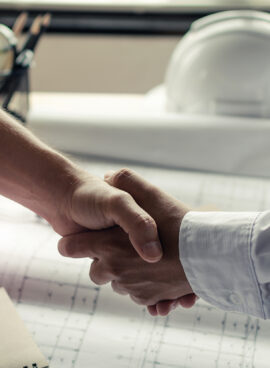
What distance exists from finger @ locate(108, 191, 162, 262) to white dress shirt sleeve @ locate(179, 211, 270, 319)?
3 cm

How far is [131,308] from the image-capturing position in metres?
0.73

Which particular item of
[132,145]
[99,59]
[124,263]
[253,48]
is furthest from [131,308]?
[99,59]

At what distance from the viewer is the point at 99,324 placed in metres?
0.69

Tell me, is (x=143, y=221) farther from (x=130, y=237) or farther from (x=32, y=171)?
(x=32, y=171)

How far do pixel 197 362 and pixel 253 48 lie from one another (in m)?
0.61

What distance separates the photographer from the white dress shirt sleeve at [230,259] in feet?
2.21

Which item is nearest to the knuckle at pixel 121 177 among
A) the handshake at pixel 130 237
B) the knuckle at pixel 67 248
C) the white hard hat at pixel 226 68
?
the handshake at pixel 130 237

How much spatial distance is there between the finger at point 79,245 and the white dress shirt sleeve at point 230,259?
12 centimetres

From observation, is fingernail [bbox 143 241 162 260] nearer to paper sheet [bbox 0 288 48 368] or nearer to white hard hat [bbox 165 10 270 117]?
paper sheet [bbox 0 288 48 368]

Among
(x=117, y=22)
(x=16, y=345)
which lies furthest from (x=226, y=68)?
(x=117, y=22)

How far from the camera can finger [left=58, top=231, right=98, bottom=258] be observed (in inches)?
30.5

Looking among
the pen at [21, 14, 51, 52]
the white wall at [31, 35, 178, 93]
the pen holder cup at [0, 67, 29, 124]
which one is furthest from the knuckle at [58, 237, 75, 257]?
the white wall at [31, 35, 178, 93]

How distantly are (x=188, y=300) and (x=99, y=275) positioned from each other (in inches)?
4.4

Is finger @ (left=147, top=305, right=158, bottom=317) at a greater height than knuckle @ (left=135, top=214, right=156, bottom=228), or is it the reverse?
knuckle @ (left=135, top=214, right=156, bottom=228)
